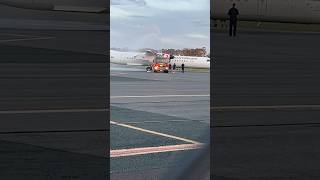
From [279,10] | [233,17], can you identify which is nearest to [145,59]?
[233,17]

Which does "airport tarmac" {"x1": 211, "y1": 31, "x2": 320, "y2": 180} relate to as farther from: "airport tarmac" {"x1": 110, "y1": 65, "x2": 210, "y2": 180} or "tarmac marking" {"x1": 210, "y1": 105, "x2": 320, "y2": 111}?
"airport tarmac" {"x1": 110, "y1": 65, "x2": 210, "y2": 180}

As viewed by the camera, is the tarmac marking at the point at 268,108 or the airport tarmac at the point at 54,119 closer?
the airport tarmac at the point at 54,119

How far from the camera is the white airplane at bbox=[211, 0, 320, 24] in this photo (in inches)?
1286

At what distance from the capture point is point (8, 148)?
19.9 ft

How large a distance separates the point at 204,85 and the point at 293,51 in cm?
2481

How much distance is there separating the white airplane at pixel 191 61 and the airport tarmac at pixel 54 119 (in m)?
1.17

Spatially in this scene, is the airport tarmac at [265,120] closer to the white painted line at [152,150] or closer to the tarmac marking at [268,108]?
the tarmac marking at [268,108]

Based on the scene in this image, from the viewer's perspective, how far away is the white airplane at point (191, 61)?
201cm

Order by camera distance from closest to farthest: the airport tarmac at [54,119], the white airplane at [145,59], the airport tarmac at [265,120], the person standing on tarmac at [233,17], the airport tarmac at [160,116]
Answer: the white airplane at [145,59], the airport tarmac at [160,116], the airport tarmac at [54,119], the airport tarmac at [265,120], the person standing on tarmac at [233,17]

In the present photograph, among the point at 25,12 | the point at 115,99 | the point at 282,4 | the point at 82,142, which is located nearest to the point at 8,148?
the point at 82,142

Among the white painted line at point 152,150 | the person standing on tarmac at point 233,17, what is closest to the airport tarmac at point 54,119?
the white painted line at point 152,150

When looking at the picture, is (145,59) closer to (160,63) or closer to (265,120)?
(160,63)

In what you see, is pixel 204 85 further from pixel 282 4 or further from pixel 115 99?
pixel 282 4

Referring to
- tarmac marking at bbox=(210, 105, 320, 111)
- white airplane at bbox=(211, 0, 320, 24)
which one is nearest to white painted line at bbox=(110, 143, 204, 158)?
tarmac marking at bbox=(210, 105, 320, 111)
